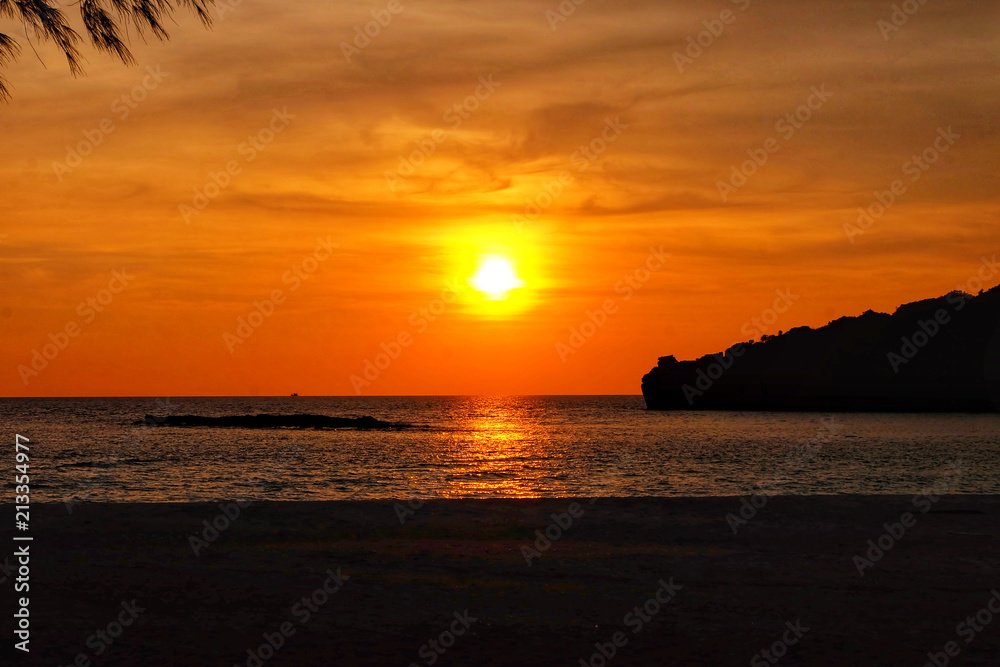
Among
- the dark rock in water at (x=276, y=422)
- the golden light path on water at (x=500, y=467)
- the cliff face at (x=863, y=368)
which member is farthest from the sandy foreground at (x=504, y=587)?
the cliff face at (x=863, y=368)

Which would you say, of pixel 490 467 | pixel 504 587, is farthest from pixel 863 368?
pixel 504 587

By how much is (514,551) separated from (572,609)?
2.75 m

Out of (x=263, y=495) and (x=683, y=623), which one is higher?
(x=263, y=495)

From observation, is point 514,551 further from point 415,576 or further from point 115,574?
point 115,574

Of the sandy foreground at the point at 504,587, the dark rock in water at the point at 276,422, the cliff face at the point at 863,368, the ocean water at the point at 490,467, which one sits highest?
the cliff face at the point at 863,368

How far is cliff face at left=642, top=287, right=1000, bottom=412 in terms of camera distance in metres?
163

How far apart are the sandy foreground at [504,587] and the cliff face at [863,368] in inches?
6555

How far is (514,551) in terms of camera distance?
10695mm

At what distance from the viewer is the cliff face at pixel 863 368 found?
16312cm

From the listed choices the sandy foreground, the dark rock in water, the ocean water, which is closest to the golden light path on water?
the ocean water

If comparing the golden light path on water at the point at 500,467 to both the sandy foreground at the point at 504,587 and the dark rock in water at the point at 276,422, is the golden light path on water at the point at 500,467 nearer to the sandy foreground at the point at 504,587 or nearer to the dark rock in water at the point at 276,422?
the sandy foreground at the point at 504,587

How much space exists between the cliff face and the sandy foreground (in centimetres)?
16649

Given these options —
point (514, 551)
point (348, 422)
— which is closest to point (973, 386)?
point (348, 422)

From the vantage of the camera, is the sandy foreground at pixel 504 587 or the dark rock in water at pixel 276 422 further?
the dark rock in water at pixel 276 422
